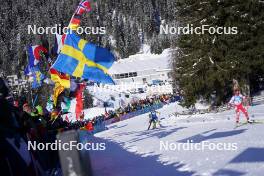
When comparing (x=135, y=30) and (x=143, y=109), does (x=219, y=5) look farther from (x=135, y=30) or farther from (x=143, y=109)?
(x=135, y=30)

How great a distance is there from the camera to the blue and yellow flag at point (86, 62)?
11.0m

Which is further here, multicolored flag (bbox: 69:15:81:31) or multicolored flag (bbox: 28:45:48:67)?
multicolored flag (bbox: 28:45:48:67)

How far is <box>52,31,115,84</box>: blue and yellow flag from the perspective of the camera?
11.0 meters

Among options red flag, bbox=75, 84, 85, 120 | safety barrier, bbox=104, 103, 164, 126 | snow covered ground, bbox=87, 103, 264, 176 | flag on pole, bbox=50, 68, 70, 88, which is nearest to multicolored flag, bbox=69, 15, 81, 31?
flag on pole, bbox=50, 68, 70, 88

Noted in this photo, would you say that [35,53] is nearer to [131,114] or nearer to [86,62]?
[86,62]

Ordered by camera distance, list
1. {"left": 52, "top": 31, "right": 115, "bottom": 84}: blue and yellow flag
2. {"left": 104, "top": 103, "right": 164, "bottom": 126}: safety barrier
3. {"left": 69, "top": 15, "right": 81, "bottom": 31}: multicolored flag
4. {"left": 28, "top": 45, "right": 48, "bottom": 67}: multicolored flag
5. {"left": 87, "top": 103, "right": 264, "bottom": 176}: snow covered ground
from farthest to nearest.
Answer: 1. {"left": 104, "top": 103, "right": 164, "bottom": 126}: safety barrier
2. {"left": 28, "top": 45, "right": 48, "bottom": 67}: multicolored flag
3. {"left": 69, "top": 15, "right": 81, "bottom": 31}: multicolored flag
4. {"left": 52, "top": 31, "right": 115, "bottom": 84}: blue and yellow flag
5. {"left": 87, "top": 103, "right": 264, "bottom": 176}: snow covered ground

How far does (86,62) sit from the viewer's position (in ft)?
36.6

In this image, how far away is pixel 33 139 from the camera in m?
7.98

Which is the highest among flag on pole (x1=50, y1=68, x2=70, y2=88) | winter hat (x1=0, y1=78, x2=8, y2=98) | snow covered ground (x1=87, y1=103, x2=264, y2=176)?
flag on pole (x1=50, y1=68, x2=70, y2=88)

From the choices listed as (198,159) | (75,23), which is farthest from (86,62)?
(198,159)

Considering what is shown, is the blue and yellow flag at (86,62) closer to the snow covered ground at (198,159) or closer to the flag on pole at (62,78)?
the flag on pole at (62,78)

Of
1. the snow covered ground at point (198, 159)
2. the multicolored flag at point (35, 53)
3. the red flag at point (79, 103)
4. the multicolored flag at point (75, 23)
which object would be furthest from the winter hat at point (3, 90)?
the multicolored flag at point (35, 53)

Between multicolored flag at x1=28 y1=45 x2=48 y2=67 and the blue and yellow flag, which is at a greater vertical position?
multicolored flag at x1=28 y1=45 x2=48 y2=67

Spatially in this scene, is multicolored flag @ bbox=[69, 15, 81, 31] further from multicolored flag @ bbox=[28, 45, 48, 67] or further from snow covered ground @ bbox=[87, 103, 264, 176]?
multicolored flag @ bbox=[28, 45, 48, 67]
